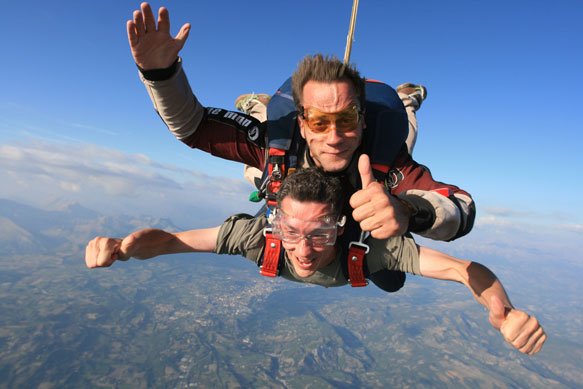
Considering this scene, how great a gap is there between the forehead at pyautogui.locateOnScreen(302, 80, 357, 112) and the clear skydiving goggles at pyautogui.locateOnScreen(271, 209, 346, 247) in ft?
3.30

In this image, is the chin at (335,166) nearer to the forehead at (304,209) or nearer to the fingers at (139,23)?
the forehead at (304,209)

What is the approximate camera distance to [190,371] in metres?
74.1

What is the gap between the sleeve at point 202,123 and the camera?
7.43 ft

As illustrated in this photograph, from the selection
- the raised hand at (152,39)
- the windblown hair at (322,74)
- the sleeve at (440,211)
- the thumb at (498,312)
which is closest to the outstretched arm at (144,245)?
the raised hand at (152,39)

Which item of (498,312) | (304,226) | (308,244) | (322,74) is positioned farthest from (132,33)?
(498,312)

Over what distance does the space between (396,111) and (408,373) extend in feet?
367

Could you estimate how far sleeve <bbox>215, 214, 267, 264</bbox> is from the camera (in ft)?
9.78

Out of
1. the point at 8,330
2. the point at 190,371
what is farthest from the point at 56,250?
the point at 190,371

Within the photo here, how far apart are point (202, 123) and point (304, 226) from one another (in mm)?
1361

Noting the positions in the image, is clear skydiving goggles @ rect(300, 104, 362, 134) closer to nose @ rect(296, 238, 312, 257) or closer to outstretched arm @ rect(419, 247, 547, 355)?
nose @ rect(296, 238, 312, 257)

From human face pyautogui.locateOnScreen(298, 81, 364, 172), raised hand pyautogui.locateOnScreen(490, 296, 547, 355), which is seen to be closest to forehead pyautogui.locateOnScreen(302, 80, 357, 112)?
human face pyautogui.locateOnScreen(298, 81, 364, 172)

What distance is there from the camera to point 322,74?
8.16 feet

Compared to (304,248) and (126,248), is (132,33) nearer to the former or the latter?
(126,248)

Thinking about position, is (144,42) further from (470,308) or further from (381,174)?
(470,308)
